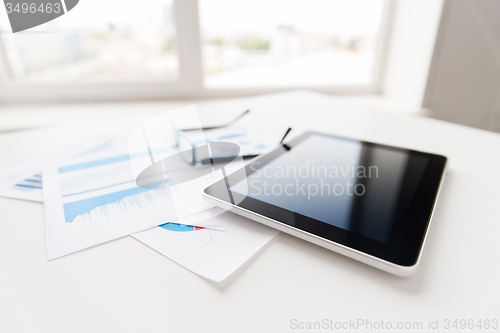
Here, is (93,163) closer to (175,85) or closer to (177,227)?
(177,227)

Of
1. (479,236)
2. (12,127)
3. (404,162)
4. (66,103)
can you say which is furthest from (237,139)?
(66,103)

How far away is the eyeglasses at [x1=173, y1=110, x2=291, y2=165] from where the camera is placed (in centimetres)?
50

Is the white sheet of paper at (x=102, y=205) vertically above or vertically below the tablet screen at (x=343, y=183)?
below

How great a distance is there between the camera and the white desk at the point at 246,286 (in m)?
0.26

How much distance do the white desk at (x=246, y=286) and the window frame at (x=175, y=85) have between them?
1071mm

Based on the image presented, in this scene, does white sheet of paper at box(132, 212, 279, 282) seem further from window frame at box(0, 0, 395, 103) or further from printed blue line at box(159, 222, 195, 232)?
window frame at box(0, 0, 395, 103)

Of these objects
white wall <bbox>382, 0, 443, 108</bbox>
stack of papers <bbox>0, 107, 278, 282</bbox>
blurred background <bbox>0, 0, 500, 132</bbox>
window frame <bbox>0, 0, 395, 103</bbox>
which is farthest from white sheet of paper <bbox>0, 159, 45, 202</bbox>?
white wall <bbox>382, 0, 443, 108</bbox>

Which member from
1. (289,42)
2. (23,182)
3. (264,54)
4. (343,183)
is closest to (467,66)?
(289,42)

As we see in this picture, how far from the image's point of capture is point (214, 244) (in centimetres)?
34

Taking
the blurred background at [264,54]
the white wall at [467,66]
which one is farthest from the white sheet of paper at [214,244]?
the white wall at [467,66]

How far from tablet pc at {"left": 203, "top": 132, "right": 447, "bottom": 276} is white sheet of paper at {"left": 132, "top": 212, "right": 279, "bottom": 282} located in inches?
0.7

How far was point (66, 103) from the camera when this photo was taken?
1341 mm

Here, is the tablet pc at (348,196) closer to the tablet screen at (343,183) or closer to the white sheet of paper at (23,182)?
the tablet screen at (343,183)

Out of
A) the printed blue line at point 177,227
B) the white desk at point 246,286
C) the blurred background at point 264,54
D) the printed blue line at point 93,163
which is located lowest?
the white desk at point 246,286
